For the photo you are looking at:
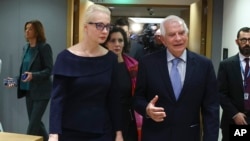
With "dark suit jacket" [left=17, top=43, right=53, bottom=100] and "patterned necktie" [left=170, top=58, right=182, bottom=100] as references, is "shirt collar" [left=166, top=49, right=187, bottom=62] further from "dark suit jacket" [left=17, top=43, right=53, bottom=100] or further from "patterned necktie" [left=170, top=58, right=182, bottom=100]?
"dark suit jacket" [left=17, top=43, right=53, bottom=100]

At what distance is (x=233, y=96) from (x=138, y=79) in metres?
1.43

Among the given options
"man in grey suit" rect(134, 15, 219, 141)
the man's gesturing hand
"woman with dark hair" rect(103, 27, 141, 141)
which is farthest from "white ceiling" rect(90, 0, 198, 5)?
the man's gesturing hand

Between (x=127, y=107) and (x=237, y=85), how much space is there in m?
1.25

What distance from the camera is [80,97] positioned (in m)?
1.83

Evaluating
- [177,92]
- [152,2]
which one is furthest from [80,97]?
[152,2]

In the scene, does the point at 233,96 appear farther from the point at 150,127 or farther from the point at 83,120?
the point at 83,120

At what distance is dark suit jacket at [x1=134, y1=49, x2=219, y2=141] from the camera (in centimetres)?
185

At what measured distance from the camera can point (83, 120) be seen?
184cm

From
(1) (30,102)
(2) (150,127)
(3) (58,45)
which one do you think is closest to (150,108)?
(2) (150,127)

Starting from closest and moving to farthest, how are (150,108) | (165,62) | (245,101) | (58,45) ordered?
(150,108) < (165,62) < (245,101) < (58,45)

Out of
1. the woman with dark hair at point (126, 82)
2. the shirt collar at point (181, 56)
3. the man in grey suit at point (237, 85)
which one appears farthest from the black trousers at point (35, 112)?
the shirt collar at point (181, 56)

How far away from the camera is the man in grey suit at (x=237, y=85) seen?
300cm

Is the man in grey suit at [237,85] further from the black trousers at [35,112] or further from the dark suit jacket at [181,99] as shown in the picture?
the black trousers at [35,112]

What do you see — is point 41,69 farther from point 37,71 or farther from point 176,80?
point 176,80
